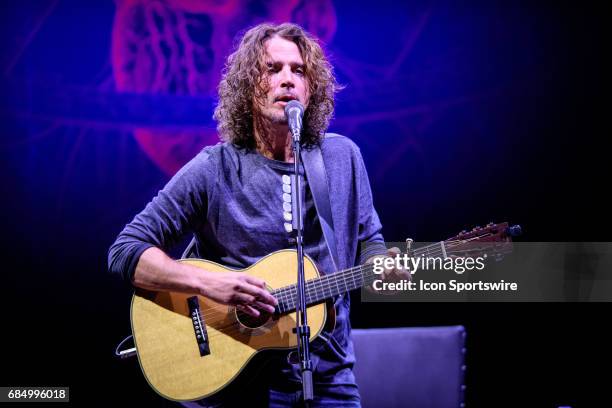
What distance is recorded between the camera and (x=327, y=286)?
8.58 feet

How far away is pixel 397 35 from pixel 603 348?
2.63 meters

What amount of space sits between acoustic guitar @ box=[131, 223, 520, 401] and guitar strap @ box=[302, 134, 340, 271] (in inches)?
5.1

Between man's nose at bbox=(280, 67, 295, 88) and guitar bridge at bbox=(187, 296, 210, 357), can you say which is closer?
guitar bridge at bbox=(187, 296, 210, 357)

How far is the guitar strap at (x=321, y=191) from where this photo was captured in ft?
8.91

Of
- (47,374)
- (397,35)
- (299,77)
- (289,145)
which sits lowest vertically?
(47,374)

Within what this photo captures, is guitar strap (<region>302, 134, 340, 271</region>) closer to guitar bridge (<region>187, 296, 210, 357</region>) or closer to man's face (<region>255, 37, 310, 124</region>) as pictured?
man's face (<region>255, 37, 310, 124</region>)

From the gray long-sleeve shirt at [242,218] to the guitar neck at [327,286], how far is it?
70mm

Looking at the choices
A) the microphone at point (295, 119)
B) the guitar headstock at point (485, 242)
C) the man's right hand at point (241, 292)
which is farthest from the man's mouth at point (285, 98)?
the guitar headstock at point (485, 242)

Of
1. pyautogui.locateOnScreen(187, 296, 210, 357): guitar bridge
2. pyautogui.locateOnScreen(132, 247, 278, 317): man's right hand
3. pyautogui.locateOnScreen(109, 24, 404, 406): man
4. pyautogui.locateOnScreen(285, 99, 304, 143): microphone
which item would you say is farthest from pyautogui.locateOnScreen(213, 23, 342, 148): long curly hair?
pyautogui.locateOnScreen(187, 296, 210, 357): guitar bridge

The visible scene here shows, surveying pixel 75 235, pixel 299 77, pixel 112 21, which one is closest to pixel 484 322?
pixel 299 77

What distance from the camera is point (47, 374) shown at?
13.5ft

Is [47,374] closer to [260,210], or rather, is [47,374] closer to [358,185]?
[260,210]

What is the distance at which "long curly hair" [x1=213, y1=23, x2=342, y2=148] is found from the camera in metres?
3.05

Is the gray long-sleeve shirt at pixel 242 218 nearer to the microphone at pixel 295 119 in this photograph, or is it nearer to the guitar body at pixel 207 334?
the guitar body at pixel 207 334
